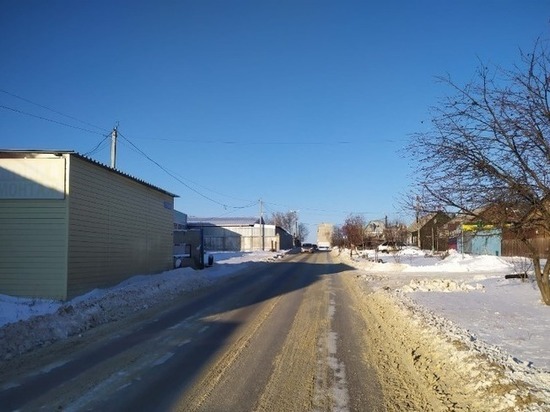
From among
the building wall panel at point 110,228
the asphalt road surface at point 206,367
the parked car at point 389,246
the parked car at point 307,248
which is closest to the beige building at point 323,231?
the parked car at point 307,248

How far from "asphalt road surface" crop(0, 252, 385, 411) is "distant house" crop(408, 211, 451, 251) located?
3578 mm

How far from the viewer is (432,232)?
50375 millimetres

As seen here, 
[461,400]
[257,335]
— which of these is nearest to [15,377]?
[257,335]

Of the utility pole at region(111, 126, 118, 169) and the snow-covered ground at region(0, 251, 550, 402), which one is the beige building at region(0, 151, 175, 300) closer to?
the snow-covered ground at region(0, 251, 550, 402)

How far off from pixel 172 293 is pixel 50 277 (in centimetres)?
412

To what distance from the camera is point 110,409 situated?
219 inches

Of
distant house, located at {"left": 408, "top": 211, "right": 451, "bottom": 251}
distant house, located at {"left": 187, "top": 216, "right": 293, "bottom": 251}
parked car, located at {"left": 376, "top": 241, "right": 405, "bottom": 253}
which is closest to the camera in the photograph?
distant house, located at {"left": 408, "top": 211, "right": 451, "bottom": 251}

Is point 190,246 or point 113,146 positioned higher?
Result: point 113,146

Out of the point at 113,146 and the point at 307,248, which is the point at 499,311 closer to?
the point at 113,146

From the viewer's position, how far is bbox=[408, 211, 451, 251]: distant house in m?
13.9

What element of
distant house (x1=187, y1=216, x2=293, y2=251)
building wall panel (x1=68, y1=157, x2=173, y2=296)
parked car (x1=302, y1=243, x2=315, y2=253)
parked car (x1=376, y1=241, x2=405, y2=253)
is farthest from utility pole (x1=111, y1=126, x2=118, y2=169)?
parked car (x1=302, y1=243, x2=315, y2=253)

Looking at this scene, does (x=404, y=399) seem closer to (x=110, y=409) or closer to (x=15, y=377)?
(x=110, y=409)

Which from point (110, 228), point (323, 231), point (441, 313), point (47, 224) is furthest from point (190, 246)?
point (323, 231)

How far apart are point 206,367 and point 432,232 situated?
151 ft
